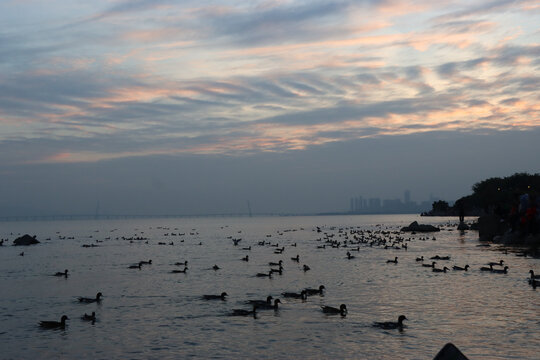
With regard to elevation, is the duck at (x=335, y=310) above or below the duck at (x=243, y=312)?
above

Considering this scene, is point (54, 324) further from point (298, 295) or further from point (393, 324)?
point (393, 324)

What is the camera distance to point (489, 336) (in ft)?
65.0

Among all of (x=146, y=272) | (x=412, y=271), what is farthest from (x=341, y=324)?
(x=146, y=272)

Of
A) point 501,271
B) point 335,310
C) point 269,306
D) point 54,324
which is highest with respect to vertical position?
point 501,271

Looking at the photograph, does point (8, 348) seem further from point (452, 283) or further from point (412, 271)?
point (412, 271)

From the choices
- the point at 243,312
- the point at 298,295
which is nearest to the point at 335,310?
the point at 243,312

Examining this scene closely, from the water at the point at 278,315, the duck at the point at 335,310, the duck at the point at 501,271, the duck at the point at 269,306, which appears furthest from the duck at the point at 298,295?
the duck at the point at 501,271

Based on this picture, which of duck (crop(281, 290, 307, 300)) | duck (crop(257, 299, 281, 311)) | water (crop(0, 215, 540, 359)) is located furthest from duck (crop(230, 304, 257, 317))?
duck (crop(281, 290, 307, 300))

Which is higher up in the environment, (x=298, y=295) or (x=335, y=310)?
(x=335, y=310)

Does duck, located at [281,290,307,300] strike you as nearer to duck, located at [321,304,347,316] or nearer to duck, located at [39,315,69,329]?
duck, located at [321,304,347,316]

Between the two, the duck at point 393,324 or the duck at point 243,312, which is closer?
the duck at point 393,324

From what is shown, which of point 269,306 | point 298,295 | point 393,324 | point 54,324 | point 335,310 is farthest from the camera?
point 298,295

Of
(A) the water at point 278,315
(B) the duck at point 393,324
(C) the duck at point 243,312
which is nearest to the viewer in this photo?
(A) the water at point 278,315

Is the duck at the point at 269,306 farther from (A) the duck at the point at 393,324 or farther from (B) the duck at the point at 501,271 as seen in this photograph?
(B) the duck at the point at 501,271
